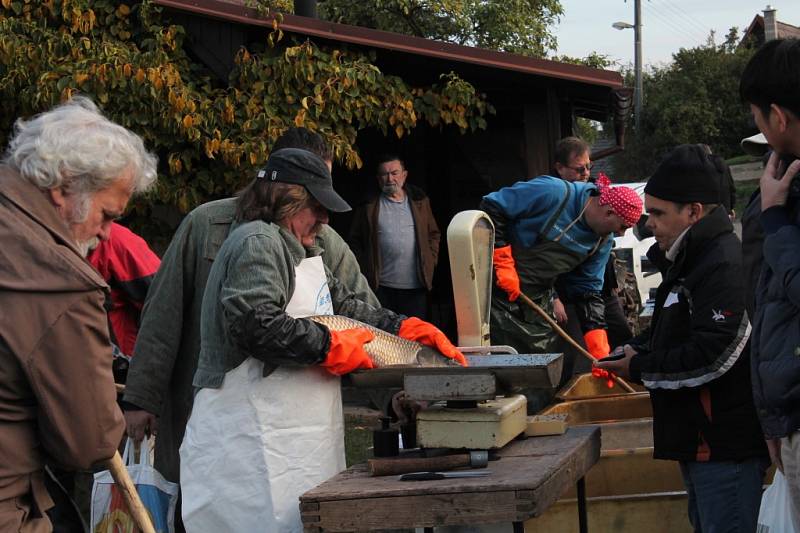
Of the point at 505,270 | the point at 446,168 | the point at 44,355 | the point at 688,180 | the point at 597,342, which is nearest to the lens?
the point at 44,355

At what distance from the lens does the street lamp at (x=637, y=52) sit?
40.8 metres

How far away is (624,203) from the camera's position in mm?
6121

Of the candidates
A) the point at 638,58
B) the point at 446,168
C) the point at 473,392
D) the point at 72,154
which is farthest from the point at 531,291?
the point at 638,58

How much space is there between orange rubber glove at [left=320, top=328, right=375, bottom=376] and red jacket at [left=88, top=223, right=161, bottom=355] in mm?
1576

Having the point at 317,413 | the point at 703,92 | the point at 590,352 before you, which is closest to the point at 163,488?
the point at 317,413

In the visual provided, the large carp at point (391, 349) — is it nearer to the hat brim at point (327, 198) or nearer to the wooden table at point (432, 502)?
the hat brim at point (327, 198)

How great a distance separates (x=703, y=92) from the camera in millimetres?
39594

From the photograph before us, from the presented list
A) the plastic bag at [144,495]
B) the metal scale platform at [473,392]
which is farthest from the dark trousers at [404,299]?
the metal scale platform at [473,392]

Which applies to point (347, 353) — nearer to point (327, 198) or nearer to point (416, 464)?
point (416, 464)

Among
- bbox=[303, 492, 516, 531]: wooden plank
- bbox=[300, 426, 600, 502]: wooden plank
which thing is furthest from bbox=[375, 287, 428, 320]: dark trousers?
bbox=[303, 492, 516, 531]: wooden plank

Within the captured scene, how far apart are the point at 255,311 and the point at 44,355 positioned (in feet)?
3.55

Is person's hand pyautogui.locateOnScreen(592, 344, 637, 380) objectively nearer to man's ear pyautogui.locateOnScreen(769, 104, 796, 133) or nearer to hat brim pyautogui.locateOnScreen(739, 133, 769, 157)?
hat brim pyautogui.locateOnScreen(739, 133, 769, 157)

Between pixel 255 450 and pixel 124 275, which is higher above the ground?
pixel 124 275

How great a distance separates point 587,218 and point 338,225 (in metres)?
4.80
